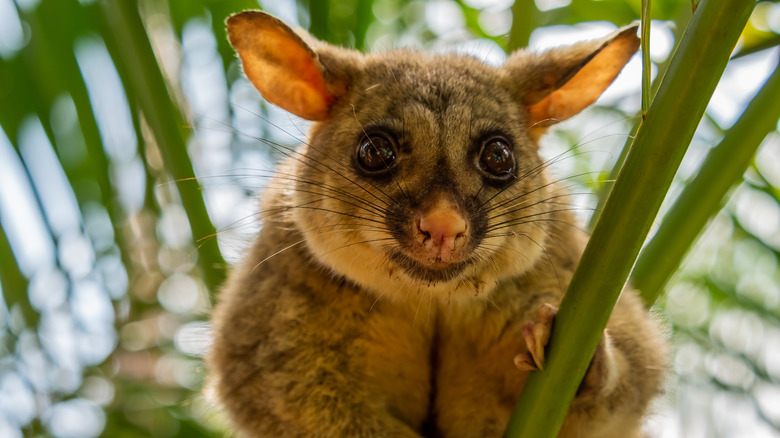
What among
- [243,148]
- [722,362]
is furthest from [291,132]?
[722,362]

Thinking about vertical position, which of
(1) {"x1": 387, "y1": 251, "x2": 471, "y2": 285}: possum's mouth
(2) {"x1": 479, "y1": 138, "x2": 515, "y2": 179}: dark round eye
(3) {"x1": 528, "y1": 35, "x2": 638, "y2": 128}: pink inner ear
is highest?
(3) {"x1": 528, "y1": 35, "x2": 638, "y2": 128}: pink inner ear

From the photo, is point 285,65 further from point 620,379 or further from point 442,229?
point 620,379

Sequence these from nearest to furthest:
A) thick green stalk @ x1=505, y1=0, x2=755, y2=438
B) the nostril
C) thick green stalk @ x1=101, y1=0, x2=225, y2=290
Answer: thick green stalk @ x1=505, y1=0, x2=755, y2=438 < the nostril < thick green stalk @ x1=101, y1=0, x2=225, y2=290

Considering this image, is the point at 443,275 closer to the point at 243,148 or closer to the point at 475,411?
the point at 475,411

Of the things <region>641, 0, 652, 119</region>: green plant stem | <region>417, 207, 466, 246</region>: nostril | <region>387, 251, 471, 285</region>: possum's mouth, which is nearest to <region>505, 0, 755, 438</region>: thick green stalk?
<region>641, 0, 652, 119</region>: green plant stem

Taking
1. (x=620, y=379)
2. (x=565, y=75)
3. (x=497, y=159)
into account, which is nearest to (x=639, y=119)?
(x=565, y=75)

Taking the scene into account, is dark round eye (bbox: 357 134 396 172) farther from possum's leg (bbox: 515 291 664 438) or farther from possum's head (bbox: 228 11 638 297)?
possum's leg (bbox: 515 291 664 438)

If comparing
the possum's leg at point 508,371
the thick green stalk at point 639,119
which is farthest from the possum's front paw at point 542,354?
the thick green stalk at point 639,119
